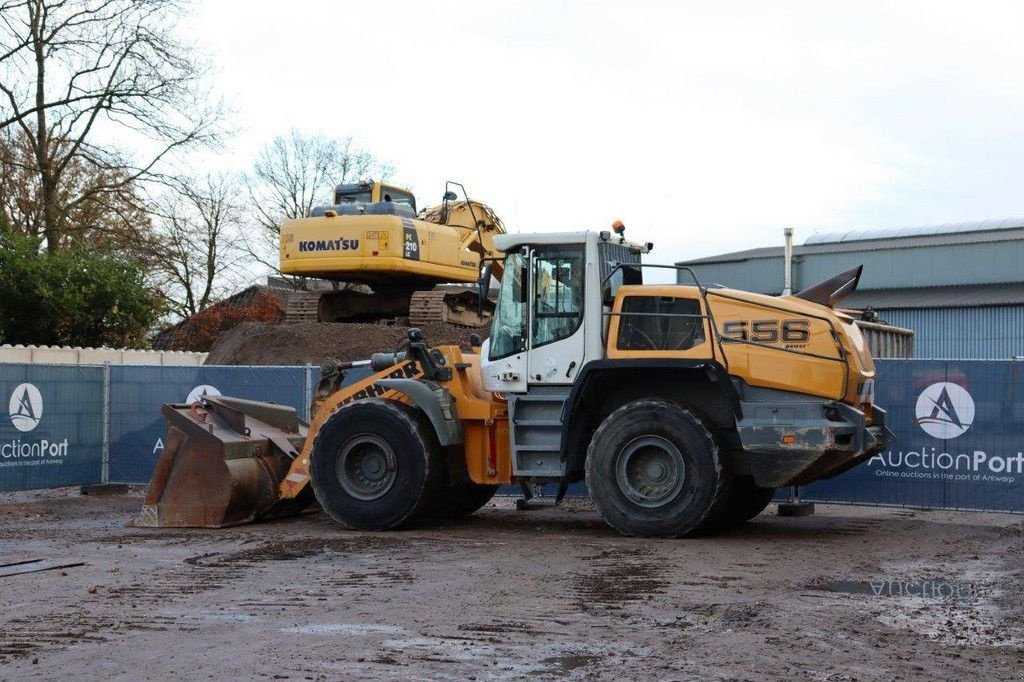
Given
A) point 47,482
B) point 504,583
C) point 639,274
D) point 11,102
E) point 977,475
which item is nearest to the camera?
point 504,583

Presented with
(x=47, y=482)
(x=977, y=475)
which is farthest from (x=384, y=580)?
(x=47, y=482)

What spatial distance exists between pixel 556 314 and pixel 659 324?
107 centimetres

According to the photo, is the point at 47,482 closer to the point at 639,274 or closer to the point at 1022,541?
the point at 639,274

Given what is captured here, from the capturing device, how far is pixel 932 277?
39.0 metres

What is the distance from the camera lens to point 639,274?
13.5 metres

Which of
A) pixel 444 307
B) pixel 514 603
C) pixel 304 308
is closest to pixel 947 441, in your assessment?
pixel 514 603

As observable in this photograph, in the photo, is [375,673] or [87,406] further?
[87,406]

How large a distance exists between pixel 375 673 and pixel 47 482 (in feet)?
39.7

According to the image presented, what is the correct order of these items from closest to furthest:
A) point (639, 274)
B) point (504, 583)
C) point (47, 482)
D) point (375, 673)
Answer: point (375, 673) < point (504, 583) < point (639, 274) < point (47, 482)

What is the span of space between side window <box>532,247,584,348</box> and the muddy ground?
205cm

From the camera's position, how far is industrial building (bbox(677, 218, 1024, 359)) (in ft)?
118

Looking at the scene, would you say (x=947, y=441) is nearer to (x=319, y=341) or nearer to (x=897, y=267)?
(x=319, y=341)

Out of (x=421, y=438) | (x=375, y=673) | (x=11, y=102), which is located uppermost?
(x=11, y=102)

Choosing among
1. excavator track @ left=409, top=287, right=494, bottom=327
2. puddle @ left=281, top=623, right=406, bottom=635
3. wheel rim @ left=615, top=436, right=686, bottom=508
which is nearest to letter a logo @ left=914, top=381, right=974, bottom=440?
wheel rim @ left=615, top=436, right=686, bottom=508
